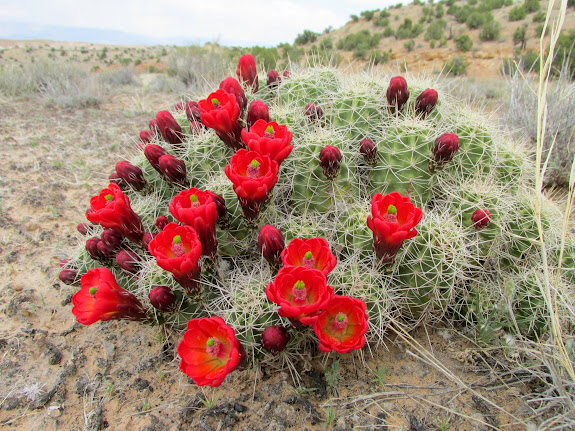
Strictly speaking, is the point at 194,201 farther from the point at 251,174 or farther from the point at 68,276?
the point at 68,276

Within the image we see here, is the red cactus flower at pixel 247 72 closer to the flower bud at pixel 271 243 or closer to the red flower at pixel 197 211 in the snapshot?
the red flower at pixel 197 211

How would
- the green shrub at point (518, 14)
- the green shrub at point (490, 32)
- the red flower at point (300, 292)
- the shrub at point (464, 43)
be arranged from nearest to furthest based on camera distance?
the red flower at point (300, 292) → the shrub at point (464, 43) → the green shrub at point (490, 32) → the green shrub at point (518, 14)

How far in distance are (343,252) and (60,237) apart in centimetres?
283

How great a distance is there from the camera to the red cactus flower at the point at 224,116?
2408 millimetres

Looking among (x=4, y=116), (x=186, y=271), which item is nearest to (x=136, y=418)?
(x=186, y=271)

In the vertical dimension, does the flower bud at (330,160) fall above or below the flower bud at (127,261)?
above

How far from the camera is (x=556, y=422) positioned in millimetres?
1609

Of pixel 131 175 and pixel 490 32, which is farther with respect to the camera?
pixel 490 32

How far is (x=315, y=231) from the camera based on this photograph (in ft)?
7.66

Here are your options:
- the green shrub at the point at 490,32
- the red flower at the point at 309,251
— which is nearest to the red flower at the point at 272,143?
the red flower at the point at 309,251

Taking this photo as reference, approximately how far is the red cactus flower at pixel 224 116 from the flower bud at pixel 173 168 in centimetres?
35

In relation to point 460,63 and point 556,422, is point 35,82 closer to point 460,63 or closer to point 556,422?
point 556,422

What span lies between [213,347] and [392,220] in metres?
1.11

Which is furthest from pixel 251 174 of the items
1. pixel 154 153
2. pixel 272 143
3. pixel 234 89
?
pixel 234 89
